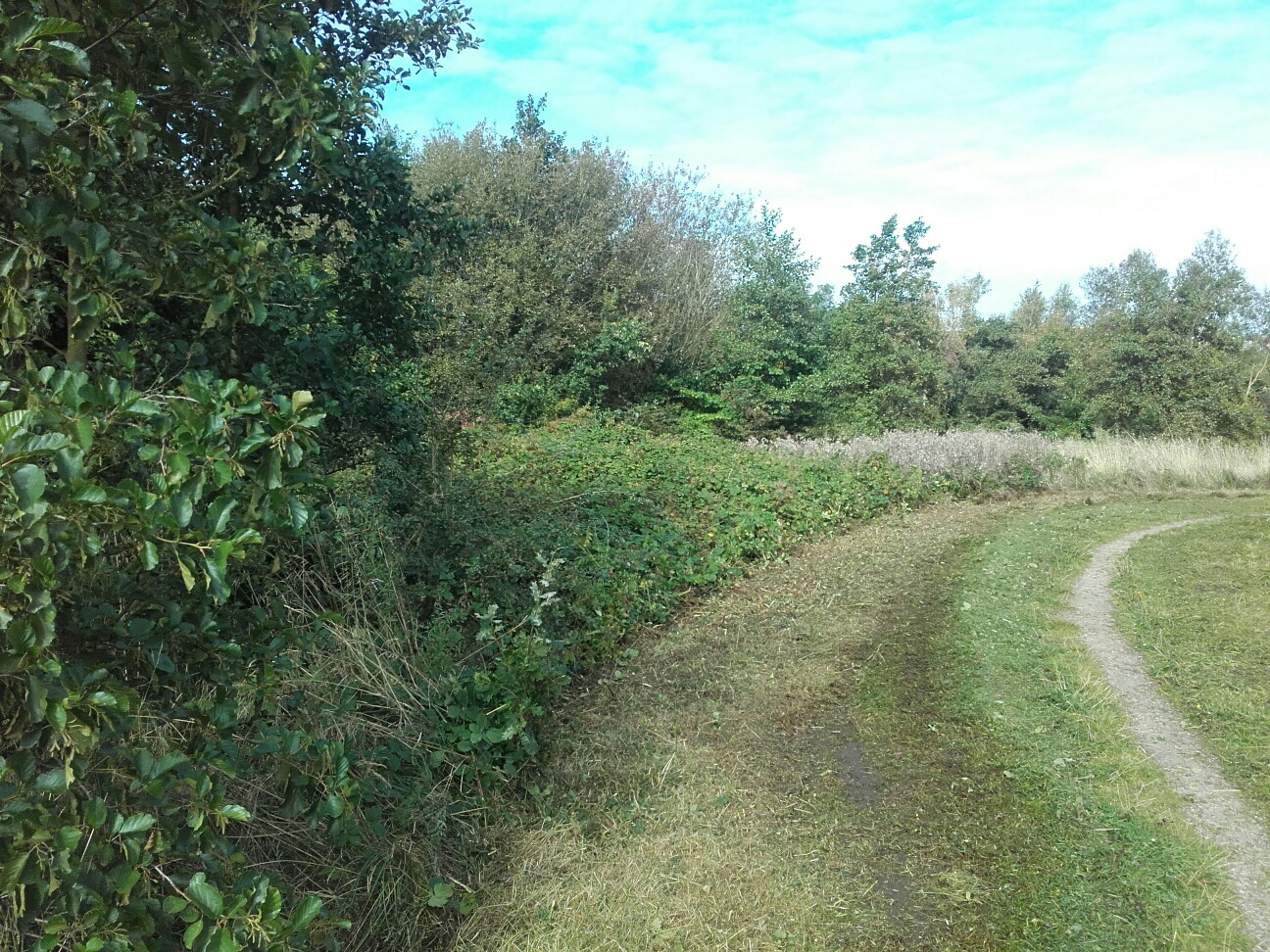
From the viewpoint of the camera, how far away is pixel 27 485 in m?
1.64

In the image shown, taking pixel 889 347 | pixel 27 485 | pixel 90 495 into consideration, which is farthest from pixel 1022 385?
pixel 27 485

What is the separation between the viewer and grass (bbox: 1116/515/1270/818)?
5016mm

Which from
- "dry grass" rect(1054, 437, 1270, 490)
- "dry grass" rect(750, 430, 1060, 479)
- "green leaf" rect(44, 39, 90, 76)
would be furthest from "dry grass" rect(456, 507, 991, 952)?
"dry grass" rect(1054, 437, 1270, 490)

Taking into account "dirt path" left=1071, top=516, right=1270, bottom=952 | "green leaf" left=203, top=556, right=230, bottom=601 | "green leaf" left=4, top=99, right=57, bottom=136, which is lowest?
"dirt path" left=1071, top=516, right=1270, bottom=952

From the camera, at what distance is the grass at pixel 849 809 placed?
362 centimetres

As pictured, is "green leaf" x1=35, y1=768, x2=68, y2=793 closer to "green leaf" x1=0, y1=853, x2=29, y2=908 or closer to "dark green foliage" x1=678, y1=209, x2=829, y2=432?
"green leaf" x1=0, y1=853, x2=29, y2=908

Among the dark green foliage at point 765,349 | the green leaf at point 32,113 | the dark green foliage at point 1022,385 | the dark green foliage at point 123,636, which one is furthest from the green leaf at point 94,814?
the dark green foliage at point 1022,385

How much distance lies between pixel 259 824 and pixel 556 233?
1868cm

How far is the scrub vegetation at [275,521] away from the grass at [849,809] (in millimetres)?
120

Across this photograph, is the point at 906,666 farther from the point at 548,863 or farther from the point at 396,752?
the point at 396,752

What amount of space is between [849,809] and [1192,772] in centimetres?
189

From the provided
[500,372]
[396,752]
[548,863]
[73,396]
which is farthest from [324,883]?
[500,372]

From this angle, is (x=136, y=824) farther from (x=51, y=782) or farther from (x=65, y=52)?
(x=65, y=52)

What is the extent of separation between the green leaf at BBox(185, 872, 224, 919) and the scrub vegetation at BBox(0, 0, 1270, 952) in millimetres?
12
